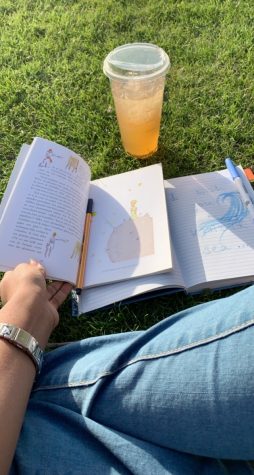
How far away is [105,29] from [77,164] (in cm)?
85

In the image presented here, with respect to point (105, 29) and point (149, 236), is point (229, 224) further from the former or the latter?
point (105, 29)

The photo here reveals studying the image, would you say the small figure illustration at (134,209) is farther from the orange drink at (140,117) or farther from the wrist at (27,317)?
the wrist at (27,317)

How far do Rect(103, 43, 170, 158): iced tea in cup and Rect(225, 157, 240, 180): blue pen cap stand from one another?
212 millimetres

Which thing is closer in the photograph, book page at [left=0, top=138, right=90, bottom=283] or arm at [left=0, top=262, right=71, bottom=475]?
arm at [left=0, top=262, right=71, bottom=475]

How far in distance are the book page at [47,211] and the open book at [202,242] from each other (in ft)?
0.37

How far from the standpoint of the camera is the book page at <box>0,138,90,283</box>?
97cm

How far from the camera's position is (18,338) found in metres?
0.74

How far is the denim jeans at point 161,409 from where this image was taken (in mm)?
635

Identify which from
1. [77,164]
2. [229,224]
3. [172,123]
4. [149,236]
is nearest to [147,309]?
[149,236]

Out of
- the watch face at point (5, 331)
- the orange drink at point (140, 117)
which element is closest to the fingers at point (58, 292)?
the watch face at point (5, 331)

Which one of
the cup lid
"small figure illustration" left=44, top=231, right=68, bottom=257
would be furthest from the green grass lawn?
the cup lid

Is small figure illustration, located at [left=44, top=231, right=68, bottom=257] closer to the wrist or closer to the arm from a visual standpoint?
the arm

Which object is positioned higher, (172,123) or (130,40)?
(130,40)

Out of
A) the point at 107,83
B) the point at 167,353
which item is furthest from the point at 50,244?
the point at 107,83
